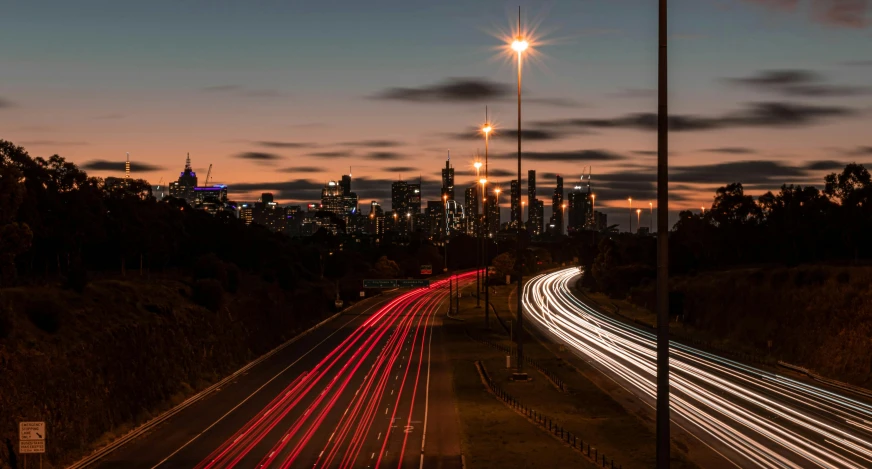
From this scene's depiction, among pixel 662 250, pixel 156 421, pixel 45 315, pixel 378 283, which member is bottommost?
pixel 156 421

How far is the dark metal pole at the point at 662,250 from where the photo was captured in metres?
15.8

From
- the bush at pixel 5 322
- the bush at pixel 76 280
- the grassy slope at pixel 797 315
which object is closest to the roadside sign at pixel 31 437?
the bush at pixel 5 322

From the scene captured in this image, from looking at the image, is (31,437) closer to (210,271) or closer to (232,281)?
(210,271)

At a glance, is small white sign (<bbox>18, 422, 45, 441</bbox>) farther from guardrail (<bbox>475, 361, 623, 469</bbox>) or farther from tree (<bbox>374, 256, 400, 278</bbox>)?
tree (<bbox>374, 256, 400, 278</bbox>)

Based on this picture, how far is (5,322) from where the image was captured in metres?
41.7

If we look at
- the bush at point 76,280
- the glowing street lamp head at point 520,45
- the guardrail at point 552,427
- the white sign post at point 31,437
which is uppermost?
the glowing street lamp head at point 520,45

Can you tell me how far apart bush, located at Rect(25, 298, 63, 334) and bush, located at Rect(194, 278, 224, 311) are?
27432mm

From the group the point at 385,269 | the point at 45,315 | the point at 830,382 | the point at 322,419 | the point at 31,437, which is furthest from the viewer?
the point at 385,269

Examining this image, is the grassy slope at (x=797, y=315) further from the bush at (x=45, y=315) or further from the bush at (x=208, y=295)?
the bush at (x=45, y=315)

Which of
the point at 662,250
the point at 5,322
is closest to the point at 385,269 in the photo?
the point at 5,322

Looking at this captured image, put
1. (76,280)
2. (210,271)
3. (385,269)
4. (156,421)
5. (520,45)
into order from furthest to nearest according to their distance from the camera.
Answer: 1. (385,269)
2. (210,271)
3. (76,280)
4. (156,421)
5. (520,45)

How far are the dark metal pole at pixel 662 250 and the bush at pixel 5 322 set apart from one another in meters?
36.3

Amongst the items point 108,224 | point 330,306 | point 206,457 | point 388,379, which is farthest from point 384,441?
point 330,306

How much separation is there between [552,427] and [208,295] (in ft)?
143
